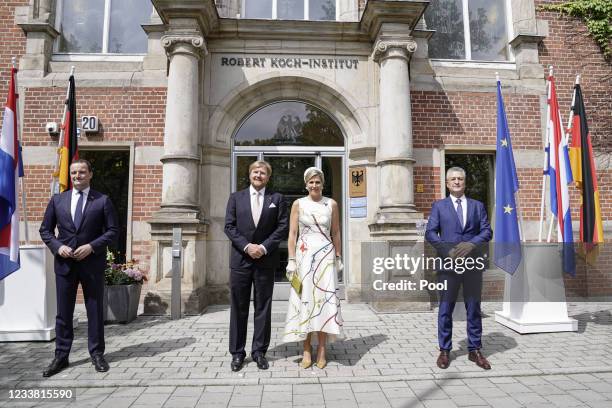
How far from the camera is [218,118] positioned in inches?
292

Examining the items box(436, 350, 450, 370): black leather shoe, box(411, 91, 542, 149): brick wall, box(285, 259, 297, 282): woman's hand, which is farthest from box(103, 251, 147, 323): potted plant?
box(411, 91, 542, 149): brick wall

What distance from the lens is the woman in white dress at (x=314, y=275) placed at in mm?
4027

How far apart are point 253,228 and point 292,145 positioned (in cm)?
402

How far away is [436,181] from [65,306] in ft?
20.3

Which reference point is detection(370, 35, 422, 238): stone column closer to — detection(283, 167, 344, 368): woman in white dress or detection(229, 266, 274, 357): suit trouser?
detection(283, 167, 344, 368): woman in white dress

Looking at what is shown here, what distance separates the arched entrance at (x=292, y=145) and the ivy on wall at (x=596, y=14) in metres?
5.14

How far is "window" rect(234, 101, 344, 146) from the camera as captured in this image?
7.83m

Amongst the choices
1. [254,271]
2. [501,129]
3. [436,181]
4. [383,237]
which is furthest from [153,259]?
[501,129]

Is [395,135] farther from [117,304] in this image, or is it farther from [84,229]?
[117,304]

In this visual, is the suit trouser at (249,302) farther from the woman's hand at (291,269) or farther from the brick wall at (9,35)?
the brick wall at (9,35)

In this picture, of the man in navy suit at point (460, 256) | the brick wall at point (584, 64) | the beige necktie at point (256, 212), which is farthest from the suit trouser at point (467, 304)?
the brick wall at point (584, 64)

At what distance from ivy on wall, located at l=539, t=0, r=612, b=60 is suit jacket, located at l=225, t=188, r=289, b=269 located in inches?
303

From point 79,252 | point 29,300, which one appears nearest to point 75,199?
point 79,252

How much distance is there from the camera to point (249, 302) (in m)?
4.07
